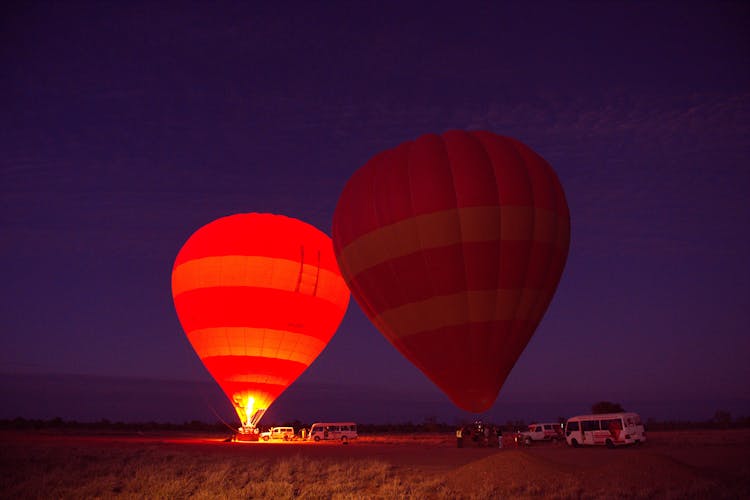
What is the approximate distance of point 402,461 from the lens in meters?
20.5

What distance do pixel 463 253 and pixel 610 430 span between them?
46.3ft

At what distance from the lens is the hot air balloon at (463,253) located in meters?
19.5

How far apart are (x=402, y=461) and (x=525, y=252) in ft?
29.4

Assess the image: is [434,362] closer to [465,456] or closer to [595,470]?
[465,456]

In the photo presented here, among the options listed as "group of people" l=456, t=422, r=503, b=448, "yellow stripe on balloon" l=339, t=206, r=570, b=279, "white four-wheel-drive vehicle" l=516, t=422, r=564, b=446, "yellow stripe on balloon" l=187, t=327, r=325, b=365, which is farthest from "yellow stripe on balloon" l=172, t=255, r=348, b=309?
"white four-wheel-drive vehicle" l=516, t=422, r=564, b=446

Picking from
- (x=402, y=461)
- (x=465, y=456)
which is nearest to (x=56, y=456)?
(x=402, y=461)

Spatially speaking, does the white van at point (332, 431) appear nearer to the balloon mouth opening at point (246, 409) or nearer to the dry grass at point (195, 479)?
the balloon mouth opening at point (246, 409)

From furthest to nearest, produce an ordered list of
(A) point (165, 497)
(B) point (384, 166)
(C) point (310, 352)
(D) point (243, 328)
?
(C) point (310, 352) < (D) point (243, 328) < (B) point (384, 166) < (A) point (165, 497)

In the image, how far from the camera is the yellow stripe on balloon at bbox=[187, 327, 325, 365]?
31.4 meters

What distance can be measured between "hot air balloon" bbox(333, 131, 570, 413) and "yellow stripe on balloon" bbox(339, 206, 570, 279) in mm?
37

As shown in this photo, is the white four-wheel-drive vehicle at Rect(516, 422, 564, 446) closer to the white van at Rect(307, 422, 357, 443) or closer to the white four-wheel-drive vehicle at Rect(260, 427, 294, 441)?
the white van at Rect(307, 422, 357, 443)

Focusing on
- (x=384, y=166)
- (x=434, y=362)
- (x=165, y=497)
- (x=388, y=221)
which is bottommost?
(x=165, y=497)

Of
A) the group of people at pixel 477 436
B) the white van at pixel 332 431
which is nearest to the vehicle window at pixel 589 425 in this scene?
the group of people at pixel 477 436

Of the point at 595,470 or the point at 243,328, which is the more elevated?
the point at 243,328
